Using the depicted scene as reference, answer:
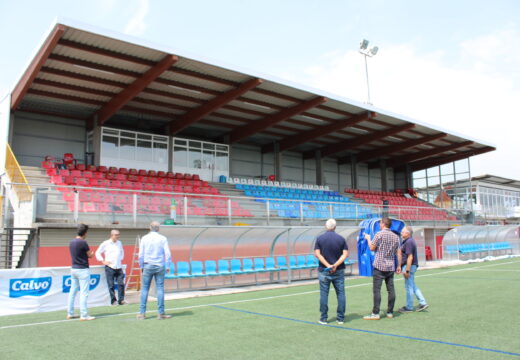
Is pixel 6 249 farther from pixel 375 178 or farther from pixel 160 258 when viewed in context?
pixel 375 178

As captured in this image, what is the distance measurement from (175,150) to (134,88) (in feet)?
23.9

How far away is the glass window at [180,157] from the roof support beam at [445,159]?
25037 millimetres

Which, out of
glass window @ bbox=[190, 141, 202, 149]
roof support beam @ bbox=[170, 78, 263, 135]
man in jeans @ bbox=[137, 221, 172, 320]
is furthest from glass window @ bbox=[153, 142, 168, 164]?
Result: man in jeans @ bbox=[137, 221, 172, 320]

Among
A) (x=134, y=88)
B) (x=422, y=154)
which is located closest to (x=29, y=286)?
(x=134, y=88)

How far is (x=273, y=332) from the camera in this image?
22.2ft

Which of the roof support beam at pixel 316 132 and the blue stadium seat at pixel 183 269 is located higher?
the roof support beam at pixel 316 132

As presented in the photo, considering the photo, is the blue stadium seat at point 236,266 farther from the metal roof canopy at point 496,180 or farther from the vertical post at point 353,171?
the metal roof canopy at point 496,180

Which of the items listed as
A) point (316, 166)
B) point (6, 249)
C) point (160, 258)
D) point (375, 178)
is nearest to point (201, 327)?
point (160, 258)

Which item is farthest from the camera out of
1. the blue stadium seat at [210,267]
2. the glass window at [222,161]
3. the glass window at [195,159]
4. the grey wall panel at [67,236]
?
the glass window at [222,161]

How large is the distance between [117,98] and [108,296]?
14.2 m

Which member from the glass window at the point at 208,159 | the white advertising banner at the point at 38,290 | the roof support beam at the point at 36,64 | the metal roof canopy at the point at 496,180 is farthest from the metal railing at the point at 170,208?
the metal roof canopy at the point at 496,180

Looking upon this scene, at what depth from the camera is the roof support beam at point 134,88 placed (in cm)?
1877

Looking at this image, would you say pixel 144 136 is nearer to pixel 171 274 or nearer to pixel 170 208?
pixel 170 208

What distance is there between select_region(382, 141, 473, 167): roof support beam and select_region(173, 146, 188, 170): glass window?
2192cm
